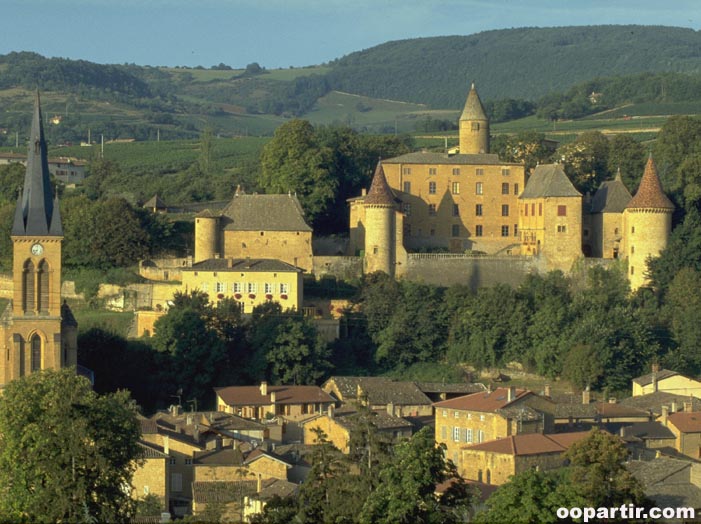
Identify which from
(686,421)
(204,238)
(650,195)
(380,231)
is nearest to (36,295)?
(204,238)

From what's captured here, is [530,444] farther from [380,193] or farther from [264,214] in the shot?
[264,214]

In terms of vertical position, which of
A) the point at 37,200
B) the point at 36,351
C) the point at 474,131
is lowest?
the point at 36,351

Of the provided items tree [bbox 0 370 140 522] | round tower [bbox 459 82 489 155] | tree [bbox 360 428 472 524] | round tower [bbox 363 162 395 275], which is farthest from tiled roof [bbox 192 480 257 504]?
round tower [bbox 459 82 489 155]

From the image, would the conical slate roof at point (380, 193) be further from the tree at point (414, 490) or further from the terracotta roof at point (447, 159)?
the tree at point (414, 490)

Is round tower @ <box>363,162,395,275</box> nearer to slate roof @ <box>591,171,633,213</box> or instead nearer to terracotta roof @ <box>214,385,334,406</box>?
slate roof @ <box>591,171,633,213</box>

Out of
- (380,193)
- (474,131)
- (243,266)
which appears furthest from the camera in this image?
(474,131)

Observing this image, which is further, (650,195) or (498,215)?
(498,215)

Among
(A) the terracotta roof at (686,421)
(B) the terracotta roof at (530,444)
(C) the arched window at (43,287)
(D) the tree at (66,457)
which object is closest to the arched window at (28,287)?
(C) the arched window at (43,287)
